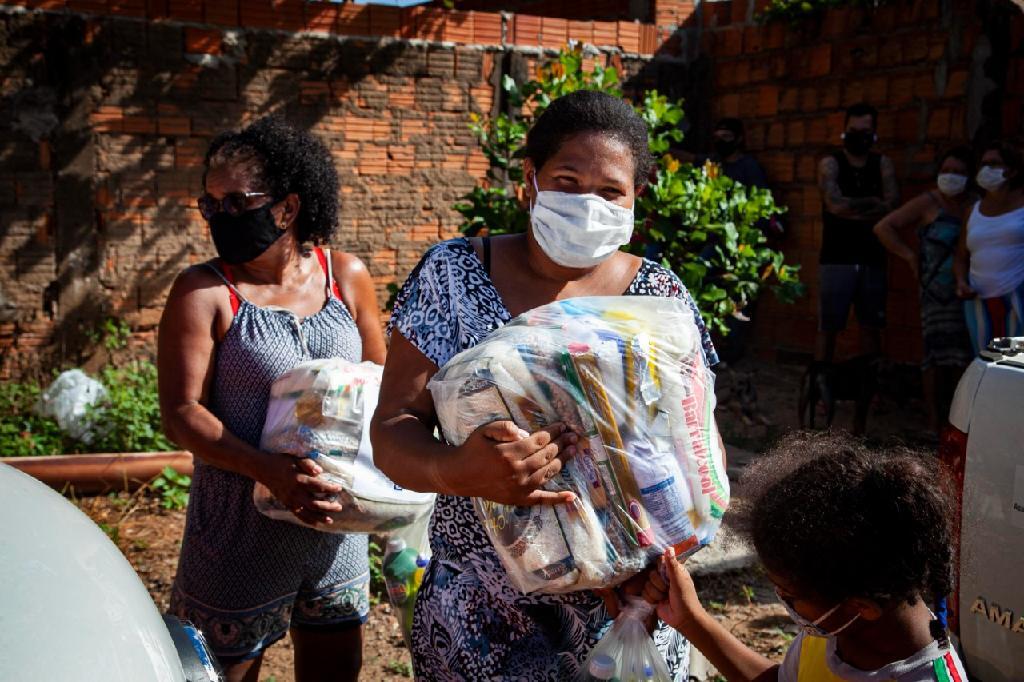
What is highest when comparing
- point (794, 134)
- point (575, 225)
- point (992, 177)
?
point (794, 134)

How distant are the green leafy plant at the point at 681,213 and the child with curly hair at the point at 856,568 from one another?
3.07 m

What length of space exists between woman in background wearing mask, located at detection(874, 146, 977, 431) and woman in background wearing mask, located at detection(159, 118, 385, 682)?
5011 mm

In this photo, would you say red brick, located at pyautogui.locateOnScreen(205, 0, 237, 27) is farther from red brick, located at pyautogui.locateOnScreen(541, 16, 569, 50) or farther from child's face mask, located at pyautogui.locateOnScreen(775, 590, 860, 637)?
child's face mask, located at pyautogui.locateOnScreen(775, 590, 860, 637)

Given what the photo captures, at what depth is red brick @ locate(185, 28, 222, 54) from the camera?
7152 millimetres

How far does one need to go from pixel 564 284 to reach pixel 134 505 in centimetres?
395

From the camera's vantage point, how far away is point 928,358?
6852mm

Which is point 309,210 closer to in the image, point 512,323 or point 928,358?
point 512,323

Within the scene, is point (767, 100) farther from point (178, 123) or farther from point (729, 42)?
point (178, 123)

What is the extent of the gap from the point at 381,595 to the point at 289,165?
7.42ft

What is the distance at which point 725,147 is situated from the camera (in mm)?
8406

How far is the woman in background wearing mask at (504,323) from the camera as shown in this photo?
1.95 meters

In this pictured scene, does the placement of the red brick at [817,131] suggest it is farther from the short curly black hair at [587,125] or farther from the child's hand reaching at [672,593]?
the child's hand reaching at [672,593]

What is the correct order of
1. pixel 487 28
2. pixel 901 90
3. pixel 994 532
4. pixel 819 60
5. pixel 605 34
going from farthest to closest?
pixel 605 34, pixel 819 60, pixel 487 28, pixel 901 90, pixel 994 532

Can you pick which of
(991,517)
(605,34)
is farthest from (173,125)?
(991,517)
